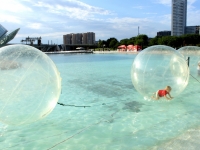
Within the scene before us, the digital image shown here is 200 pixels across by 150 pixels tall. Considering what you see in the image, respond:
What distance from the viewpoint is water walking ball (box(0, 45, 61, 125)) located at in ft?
12.9

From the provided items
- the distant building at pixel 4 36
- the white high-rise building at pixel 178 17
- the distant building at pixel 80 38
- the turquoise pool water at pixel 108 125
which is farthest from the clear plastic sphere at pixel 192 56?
the distant building at pixel 80 38

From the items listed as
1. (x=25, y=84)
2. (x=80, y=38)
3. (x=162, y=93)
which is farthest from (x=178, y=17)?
(x=25, y=84)

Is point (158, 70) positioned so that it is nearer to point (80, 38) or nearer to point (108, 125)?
point (108, 125)

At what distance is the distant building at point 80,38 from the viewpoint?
167m

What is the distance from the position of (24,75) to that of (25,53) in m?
0.47

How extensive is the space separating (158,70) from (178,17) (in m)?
144

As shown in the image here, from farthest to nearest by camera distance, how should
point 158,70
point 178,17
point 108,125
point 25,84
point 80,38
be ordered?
point 80,38 → point 178,17 → point 158,70 → point 108,125 → point 25,84

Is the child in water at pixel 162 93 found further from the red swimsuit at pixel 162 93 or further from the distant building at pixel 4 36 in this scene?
the distant building at pixel 4 36

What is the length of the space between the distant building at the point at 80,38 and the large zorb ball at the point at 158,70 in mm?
152705

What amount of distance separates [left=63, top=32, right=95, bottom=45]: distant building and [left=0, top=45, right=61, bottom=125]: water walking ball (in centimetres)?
15497

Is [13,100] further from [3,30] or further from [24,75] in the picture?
[3,30]

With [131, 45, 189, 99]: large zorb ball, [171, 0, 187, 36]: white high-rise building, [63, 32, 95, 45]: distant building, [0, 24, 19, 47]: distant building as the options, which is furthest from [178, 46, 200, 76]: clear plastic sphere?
[63, 32, 95, 45]: distant building

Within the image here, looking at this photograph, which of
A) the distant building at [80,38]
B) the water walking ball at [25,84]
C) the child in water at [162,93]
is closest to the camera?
the water walking ball at [25,84]

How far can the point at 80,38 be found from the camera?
177750mm
